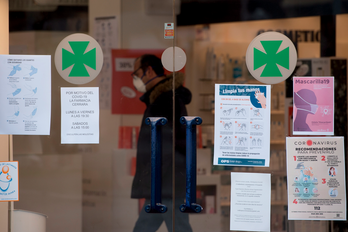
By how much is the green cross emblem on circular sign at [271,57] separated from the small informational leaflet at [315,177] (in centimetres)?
39

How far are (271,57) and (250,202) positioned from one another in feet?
2.78

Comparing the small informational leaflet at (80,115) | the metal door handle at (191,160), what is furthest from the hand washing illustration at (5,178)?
the metal door handle at (191,160)

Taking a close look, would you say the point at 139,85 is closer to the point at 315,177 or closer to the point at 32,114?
the point at 32,114

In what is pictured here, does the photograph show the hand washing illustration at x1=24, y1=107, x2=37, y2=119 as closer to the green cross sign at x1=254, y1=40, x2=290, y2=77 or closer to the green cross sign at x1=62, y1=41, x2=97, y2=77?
the green cross sign at x1=62, y1=41, x2=97, y2=77

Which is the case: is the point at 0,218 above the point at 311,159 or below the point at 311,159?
below

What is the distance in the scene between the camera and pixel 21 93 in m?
1.86

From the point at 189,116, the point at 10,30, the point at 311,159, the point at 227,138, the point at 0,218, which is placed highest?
the point at 10,30

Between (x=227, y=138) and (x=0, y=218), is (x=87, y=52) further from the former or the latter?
(x=0, y=218)

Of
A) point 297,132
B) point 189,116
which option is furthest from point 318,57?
point 189,116

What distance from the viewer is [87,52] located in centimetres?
182

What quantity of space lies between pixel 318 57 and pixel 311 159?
584mm

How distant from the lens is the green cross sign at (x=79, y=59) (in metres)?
1.81

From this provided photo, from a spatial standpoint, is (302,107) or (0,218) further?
(0,218)

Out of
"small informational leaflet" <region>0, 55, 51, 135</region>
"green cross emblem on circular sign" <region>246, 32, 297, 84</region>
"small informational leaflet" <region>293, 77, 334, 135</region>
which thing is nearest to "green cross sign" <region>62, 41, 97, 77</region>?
"small informational leaflet" <region>0, 55, 51, 135</region>
